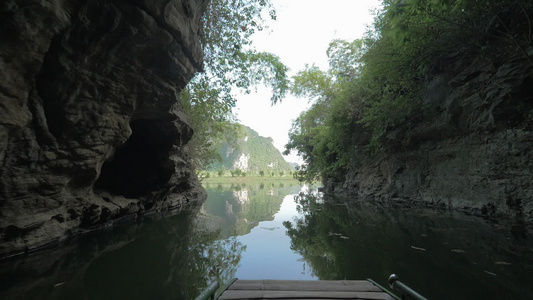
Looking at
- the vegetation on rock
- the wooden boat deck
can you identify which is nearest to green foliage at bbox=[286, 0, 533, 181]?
the wooden boat deck

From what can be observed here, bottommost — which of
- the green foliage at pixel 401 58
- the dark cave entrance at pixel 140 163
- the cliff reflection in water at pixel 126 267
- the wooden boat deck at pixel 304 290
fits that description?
the cliff reflection in water at pixel 126 267

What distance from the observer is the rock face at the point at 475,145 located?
563 cm

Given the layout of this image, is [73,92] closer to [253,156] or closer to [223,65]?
[223,65]

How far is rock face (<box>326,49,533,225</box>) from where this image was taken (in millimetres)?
5633

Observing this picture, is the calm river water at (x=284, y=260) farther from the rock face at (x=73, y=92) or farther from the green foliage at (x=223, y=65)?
the green foliage at (x=223, y=65)

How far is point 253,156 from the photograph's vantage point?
390ft

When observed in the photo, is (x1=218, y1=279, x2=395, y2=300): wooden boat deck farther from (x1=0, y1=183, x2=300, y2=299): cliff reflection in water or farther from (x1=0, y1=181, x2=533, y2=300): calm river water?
(x1=0, y1=183, x2=300, y2=299): cliff reflection in water

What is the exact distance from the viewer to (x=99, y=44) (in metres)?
A: 4.77

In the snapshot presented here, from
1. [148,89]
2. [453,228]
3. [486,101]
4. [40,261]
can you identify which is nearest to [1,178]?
[40,261]

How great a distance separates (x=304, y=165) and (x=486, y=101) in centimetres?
1676

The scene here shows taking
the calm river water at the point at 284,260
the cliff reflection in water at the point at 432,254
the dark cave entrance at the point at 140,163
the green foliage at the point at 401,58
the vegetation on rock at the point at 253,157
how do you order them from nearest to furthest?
the cliff reflection in water at the point at 432,254 < the calm river water at the point at 284,260 < the green foliage at the point at 401,58 < the dark cave entrance at the point at 140,163 < the vegetation on rock at the point at 253,157

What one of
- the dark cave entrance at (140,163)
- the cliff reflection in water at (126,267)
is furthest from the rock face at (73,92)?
the dark cave entrance at (140,163)

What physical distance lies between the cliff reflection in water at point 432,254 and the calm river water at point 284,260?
0.01 m

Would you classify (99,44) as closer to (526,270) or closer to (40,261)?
(40,261)
